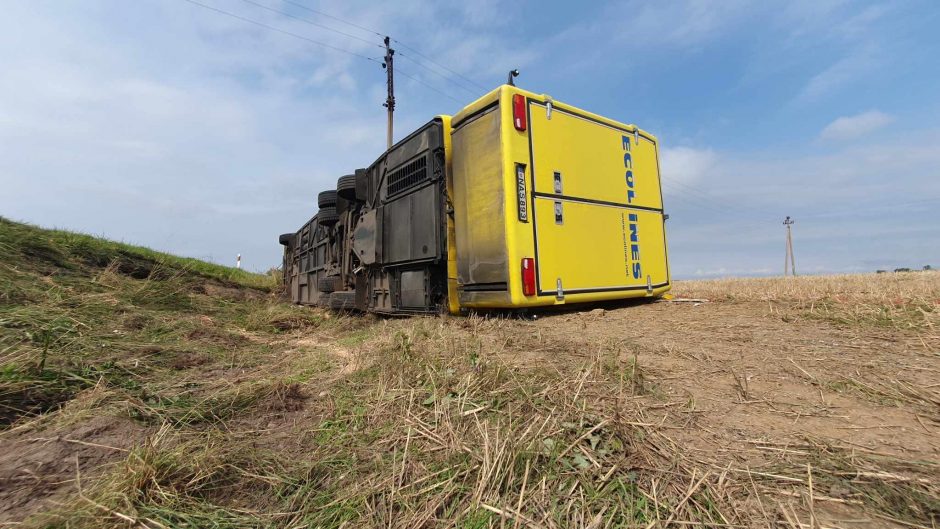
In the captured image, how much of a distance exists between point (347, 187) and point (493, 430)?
22.0 feet

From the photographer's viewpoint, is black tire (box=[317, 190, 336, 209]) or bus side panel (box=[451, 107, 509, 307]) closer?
bus side panel (box=[451, 107, 509, 307])

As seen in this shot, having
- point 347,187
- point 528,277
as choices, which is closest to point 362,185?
point 347,187

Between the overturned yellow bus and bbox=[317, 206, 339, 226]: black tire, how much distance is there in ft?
5.08

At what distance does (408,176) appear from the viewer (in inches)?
226

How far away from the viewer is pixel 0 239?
527 cm

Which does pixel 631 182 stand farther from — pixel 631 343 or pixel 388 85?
pixel 388 85

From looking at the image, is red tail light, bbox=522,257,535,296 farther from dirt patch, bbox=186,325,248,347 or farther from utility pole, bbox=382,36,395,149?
utility pole, bbox=382,36,395,149

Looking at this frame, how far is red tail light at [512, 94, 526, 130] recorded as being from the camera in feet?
14.5

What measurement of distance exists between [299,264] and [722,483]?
455 inches

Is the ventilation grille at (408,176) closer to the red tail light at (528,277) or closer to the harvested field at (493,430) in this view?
the red tail light at (528,277)

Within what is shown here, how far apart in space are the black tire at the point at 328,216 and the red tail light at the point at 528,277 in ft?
17.0

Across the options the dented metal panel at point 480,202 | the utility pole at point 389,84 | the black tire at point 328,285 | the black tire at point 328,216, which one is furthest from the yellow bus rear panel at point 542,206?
→ the utility pole at point 389,84

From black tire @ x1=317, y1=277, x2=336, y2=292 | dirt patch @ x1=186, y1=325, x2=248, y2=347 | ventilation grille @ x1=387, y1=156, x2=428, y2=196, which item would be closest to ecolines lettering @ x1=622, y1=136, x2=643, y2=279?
ventilation grille @ x1=387, y1=156, x2=428, y2=196

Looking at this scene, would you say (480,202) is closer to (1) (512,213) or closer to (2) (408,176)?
(1) (512,213)
